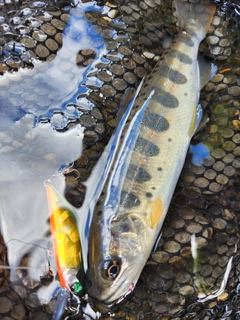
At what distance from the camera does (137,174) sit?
2359 mm

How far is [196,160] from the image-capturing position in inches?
103

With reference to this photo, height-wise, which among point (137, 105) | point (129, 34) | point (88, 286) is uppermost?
point (129, 34)

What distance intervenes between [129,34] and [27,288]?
6.12 feet

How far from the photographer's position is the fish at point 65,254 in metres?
2.20

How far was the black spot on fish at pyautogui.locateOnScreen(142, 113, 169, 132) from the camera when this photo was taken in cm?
247

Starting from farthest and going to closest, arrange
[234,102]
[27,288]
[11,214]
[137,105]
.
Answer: [234,102]
[137,105]
[11,214]
[27,288]

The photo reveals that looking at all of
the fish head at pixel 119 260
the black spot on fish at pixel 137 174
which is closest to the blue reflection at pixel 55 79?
the black spot on fish at pixel 137 174

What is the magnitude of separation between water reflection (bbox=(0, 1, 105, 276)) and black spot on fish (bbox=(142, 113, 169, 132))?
449mm

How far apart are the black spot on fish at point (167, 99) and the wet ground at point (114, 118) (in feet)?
0.79

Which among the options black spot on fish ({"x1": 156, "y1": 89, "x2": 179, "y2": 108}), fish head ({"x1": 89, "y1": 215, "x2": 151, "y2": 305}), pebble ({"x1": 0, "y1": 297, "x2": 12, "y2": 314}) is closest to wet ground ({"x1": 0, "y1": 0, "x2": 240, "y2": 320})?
pebble ({"x1": 0, "y1": 297, "x2": 12, "y2": 314})

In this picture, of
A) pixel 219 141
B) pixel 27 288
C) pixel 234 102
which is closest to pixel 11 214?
pixel 27 288

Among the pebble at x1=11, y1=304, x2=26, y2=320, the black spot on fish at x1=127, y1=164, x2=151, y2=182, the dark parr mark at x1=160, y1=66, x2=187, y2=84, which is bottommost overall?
the pebble at x1=11, y1=304, x2=26, y2=320

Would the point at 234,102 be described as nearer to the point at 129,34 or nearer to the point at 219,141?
the point at 219,141

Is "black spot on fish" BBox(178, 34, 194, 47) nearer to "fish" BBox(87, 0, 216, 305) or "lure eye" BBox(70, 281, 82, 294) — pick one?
"fish" BBox(87, 0, 216, 305)
